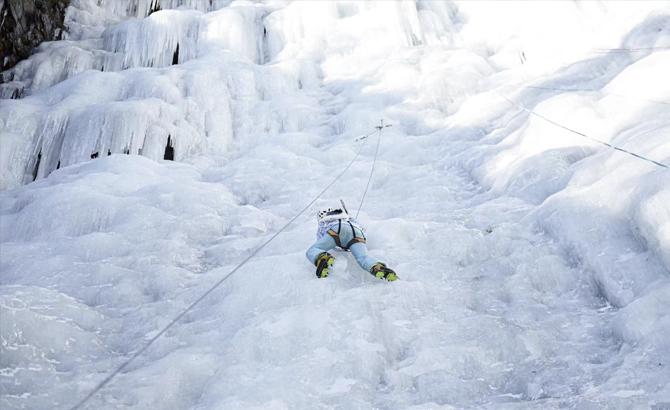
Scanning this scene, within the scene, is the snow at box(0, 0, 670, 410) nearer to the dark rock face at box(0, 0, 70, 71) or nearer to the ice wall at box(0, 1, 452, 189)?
the ice wall at box(0, 1, 452, 189)

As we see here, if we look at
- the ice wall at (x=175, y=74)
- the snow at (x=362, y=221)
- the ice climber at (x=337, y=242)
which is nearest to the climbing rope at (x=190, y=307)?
the snow at (x=362, y=221)

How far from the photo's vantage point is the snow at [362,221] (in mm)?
3215

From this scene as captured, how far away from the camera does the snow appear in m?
3.21

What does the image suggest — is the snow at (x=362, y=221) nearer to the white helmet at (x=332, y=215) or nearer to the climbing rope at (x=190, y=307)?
the climbing rope at (x=190, y=307)

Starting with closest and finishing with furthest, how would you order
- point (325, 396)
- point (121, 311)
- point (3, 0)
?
point (325, 396), point (121, 311), point (3, 0)

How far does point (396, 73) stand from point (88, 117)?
748 cm

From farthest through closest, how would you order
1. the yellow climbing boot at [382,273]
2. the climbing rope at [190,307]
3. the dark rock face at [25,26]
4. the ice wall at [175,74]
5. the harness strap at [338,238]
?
1. the dark rock face at [25,26]
2. the ice wall at [175,74]
3. the harness strap at [338,238]
4. the yellow climbing boot at [382,273]
5. the climbing rope at [190,307]

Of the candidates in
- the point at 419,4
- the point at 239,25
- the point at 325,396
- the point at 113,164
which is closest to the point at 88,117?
the point at 113,164

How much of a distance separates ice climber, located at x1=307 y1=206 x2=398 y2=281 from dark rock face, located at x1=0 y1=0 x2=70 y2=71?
39.9 ft

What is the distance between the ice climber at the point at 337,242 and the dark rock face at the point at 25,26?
12168mm

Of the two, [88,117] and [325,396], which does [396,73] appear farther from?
[325,396]

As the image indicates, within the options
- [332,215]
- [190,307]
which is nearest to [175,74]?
[332,215]

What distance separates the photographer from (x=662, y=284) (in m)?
3.21

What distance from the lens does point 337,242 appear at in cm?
469
